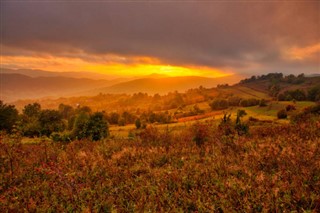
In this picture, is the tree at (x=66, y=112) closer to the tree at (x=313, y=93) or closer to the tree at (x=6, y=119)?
the tree at (x=6, y=119)

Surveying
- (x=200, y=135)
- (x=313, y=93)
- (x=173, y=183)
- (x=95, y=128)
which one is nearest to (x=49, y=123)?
(x=95, y=128)

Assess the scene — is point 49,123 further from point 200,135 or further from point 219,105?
point 219,105

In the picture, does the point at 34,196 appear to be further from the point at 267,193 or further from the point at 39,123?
the point at 39,123

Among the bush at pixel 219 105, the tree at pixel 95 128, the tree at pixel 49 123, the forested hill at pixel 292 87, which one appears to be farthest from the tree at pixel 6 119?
the forested hill at pixel 292 87

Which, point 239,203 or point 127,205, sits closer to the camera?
point 239,203

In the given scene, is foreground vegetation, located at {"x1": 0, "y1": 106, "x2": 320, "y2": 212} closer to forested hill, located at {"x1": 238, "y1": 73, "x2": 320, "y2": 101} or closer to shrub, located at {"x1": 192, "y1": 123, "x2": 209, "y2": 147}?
shrub, located at {"x1": 192, "y1": 123, "x2": 209, "y2": 147}

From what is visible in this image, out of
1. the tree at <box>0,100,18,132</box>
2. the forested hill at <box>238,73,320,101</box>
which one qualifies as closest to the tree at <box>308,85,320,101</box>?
the forested hill at <box>238,73,320,101</box>

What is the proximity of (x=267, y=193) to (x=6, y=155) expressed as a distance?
8086 mm

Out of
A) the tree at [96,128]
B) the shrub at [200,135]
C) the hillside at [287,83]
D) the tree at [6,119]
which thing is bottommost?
the tree at [6,119]

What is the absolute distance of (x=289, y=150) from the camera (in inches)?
256

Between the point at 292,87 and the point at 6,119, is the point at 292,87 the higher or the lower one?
the higher one

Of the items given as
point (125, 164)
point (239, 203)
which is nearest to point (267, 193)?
point (239, 203)

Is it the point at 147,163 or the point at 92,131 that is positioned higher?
the point at 147,163

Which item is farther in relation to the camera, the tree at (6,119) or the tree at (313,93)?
the tree at (313,93)
